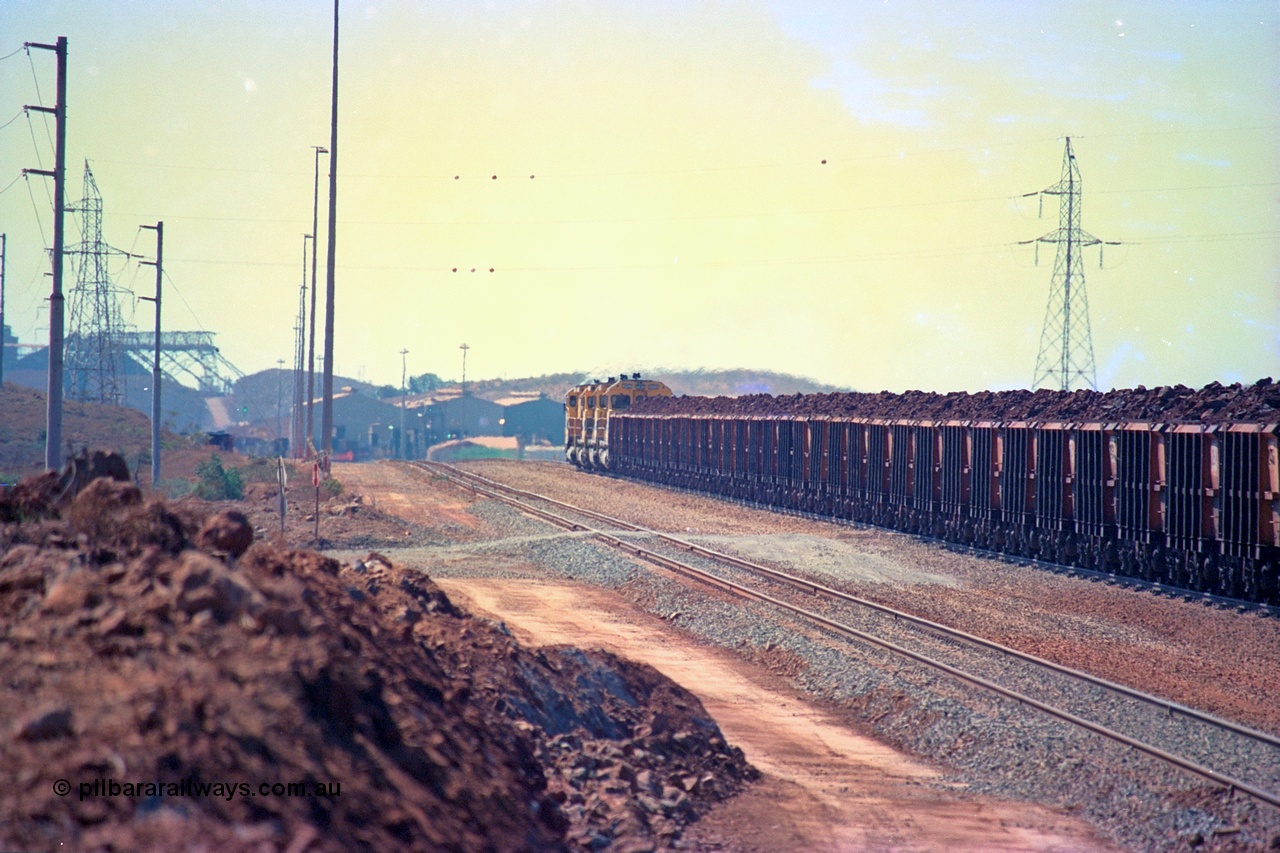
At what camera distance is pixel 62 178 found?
18547mm

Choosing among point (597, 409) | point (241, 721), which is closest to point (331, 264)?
point (597, 409)

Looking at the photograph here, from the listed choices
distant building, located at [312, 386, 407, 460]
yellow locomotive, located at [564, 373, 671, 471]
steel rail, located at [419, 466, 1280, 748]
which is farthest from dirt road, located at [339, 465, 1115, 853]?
distant building, located at [312, 386, 407, 460]

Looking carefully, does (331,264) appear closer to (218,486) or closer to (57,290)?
(218,486)

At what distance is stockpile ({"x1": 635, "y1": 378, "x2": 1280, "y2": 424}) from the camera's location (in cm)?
1981

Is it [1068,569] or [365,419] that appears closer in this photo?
[1068,569]

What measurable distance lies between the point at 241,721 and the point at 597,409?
5281 centimetres

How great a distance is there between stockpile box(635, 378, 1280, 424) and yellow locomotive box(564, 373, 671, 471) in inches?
595

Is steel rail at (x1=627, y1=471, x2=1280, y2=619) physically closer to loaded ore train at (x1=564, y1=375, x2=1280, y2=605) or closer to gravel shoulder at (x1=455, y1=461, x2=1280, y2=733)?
loaded ore train at (x1=564, y1=375, x2=1280, y2=605)

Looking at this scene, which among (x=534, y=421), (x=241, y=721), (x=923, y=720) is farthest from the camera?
(x=534, y=421)

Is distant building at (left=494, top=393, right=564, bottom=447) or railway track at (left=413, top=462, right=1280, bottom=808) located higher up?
distant building at (left=494, top=393, right=564, bottom=447)

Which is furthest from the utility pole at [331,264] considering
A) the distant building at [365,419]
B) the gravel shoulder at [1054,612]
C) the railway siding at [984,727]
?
the distant building at [365,419]

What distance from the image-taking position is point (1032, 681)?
12.8m

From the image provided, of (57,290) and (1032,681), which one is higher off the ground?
(57,290)

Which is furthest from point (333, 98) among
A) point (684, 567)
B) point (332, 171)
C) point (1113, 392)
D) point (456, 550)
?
point (1113, 392)
